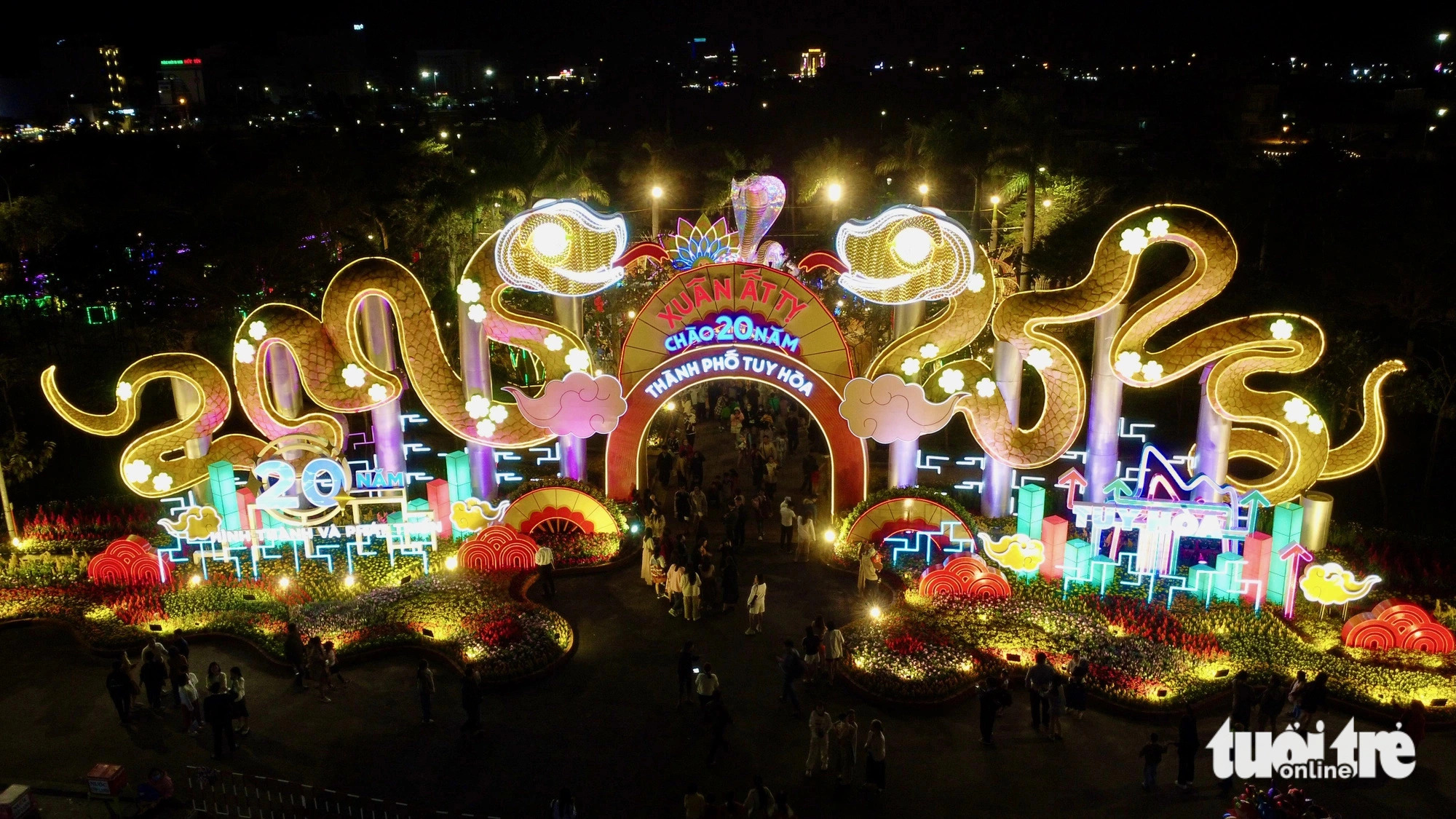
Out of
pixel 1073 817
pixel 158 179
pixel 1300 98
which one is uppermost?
pixel 1300 98

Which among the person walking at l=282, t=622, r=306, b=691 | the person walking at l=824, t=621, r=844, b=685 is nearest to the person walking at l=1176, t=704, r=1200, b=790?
the person walking at l=824, t=621, r=844, b=685

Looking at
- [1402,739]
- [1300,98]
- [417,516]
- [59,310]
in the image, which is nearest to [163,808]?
[417,516]

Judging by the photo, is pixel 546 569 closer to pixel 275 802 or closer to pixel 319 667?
pixel 319 667

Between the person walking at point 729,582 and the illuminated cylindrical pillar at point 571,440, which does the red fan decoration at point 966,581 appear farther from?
the illuminated cylindrical pillar at point 571,440

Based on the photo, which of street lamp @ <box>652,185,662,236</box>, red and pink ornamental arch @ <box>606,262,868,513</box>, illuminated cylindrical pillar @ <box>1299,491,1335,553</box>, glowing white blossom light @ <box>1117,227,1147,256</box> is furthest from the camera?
street lamp @ <box>652,185,662,236</box>

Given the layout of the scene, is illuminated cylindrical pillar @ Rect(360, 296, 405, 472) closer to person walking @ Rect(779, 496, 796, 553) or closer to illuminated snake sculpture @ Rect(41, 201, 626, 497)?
illuminated snake sculpture @ Rect(41, 201, 626, 497)

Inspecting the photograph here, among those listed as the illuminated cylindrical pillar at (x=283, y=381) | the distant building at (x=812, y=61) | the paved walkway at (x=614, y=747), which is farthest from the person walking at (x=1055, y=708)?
the distant building at (x=812, y=61)

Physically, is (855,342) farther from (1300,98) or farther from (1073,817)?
(1300,98)
